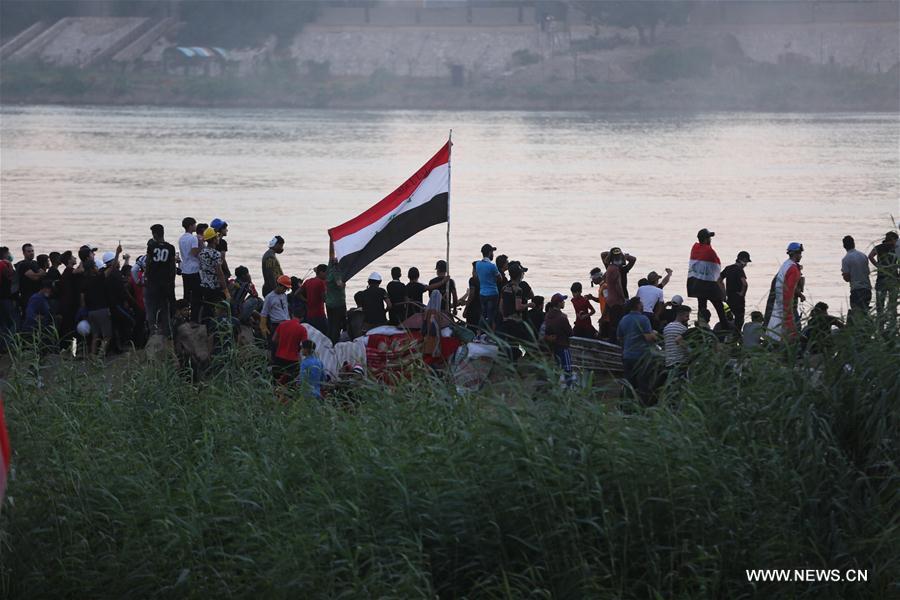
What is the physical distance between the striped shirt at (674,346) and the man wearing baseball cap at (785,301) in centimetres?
72

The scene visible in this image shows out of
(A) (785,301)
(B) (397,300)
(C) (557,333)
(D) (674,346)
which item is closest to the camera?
(A) (785,301)

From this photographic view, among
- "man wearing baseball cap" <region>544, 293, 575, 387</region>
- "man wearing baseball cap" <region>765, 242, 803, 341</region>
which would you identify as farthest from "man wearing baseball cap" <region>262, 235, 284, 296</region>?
"man wearing baseball cap" <region>765, 242, 803, 341</region>

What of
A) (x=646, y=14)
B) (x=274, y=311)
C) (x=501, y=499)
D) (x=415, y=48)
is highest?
(x=646, y=14)

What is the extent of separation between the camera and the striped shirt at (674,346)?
12047 mm

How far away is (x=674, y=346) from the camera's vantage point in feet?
39.9

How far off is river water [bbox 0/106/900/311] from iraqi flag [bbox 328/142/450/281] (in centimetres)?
944

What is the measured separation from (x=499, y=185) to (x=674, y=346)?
38.7 meters

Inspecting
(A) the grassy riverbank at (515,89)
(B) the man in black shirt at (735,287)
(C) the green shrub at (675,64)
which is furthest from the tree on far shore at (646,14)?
(B) the man in black shirt at (735,287)

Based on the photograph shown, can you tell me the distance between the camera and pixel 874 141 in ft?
243

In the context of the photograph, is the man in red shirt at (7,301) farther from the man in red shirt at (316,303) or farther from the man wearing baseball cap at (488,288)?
the man wearing baseball cap at (488,288)

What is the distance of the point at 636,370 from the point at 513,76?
104499 mm

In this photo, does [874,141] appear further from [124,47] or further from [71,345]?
[124,47]

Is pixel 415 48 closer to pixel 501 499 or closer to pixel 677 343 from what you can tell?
pixel 677 343

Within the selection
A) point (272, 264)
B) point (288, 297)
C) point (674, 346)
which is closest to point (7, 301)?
point (272, 264)
